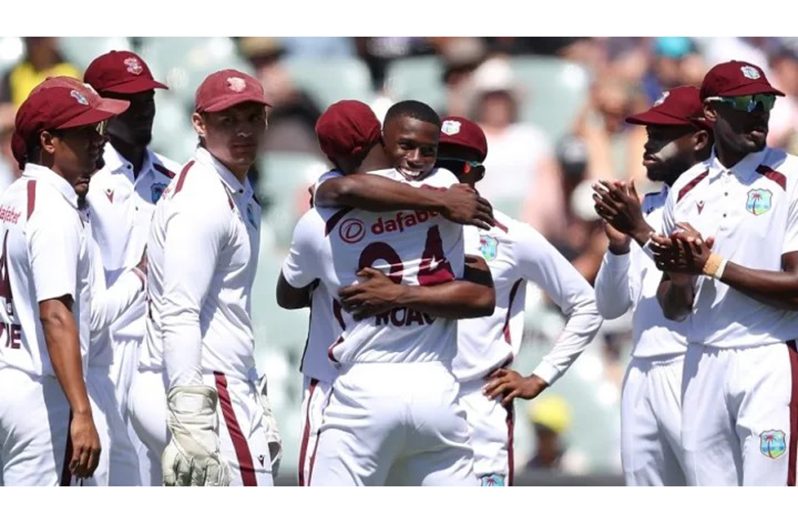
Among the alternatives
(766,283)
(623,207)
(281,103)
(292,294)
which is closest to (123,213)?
(292,294)

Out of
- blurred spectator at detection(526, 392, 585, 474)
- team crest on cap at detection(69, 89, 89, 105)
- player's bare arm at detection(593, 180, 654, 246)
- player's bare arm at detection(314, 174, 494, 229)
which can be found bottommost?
blurred spectator at detection(526, 392, 585, 474)

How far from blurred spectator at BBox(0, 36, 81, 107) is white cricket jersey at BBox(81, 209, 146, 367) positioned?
3.61 m

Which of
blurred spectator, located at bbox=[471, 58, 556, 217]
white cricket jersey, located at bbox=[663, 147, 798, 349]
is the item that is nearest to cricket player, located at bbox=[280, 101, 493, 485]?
white cricket jersey, located at bbox=[663, 147, 798, 349]

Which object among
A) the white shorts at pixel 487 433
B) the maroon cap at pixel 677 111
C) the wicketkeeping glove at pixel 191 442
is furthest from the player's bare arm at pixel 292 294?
the maroon cap at pixel 677 111

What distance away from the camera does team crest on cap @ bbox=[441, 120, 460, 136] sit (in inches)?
280

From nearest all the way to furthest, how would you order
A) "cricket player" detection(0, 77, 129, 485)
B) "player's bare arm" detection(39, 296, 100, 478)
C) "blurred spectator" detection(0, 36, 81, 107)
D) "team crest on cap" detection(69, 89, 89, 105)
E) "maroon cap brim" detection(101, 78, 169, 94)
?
"player's bare arm" detection(39, 296, 100, 478)
"cricket player" detection(0, 77, 129, 485)
"team crest on cap" detection(69, 89, 89, 105)
"maroon cap brim" detection(101, 78, 169, 94)
"blurred spectator" detection(0, 36, 81, 107)

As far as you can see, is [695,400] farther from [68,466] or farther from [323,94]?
[323,94]

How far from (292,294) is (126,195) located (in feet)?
4.24

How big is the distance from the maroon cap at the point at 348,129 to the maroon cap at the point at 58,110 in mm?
725

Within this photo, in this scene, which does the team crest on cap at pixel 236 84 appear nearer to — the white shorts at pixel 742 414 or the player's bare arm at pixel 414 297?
the player's bare arm at pixel 414 297

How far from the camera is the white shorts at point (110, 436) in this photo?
6.82 m

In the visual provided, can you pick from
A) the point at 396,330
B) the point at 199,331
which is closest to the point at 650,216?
the point at 396,330

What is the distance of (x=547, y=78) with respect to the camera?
1088 centimetres

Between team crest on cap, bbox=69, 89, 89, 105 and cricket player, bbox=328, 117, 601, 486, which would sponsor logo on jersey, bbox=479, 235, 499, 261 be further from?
team crest on cap, bbox=69, 89, 89, 105
